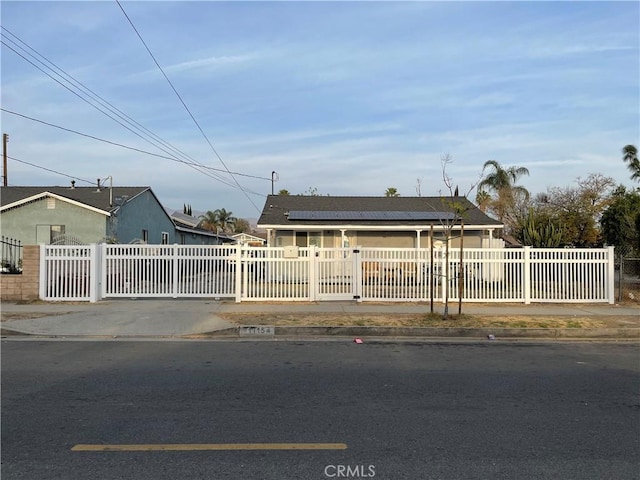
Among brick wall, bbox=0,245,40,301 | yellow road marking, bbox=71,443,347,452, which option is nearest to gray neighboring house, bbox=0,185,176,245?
brick wall, bbox=0,245,40,301

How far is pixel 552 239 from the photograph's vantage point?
21.3 meters

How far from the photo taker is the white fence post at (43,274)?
1377 cm

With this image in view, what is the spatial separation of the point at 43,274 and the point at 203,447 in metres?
11.4

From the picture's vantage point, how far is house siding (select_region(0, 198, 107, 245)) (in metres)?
24.3

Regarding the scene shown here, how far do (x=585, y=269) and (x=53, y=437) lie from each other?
45.4 feet

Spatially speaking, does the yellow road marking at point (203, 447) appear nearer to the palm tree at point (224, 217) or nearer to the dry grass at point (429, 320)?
the dry grass at point (429, 320)

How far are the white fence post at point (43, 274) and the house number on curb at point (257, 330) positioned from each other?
22.9 feet

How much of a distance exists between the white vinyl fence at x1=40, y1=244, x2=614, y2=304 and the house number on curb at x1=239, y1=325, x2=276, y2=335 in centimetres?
398

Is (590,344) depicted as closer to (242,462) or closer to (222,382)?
(222,382)

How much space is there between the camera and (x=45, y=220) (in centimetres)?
2447

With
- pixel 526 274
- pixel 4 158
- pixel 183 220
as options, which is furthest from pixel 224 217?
pixel 526 274

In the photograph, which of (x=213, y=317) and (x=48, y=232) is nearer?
(x=213, y=317)

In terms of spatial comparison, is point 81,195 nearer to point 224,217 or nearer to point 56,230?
point 56,230

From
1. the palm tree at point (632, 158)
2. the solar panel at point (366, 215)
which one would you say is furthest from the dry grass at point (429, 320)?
the palm tree at point (632, 158)
